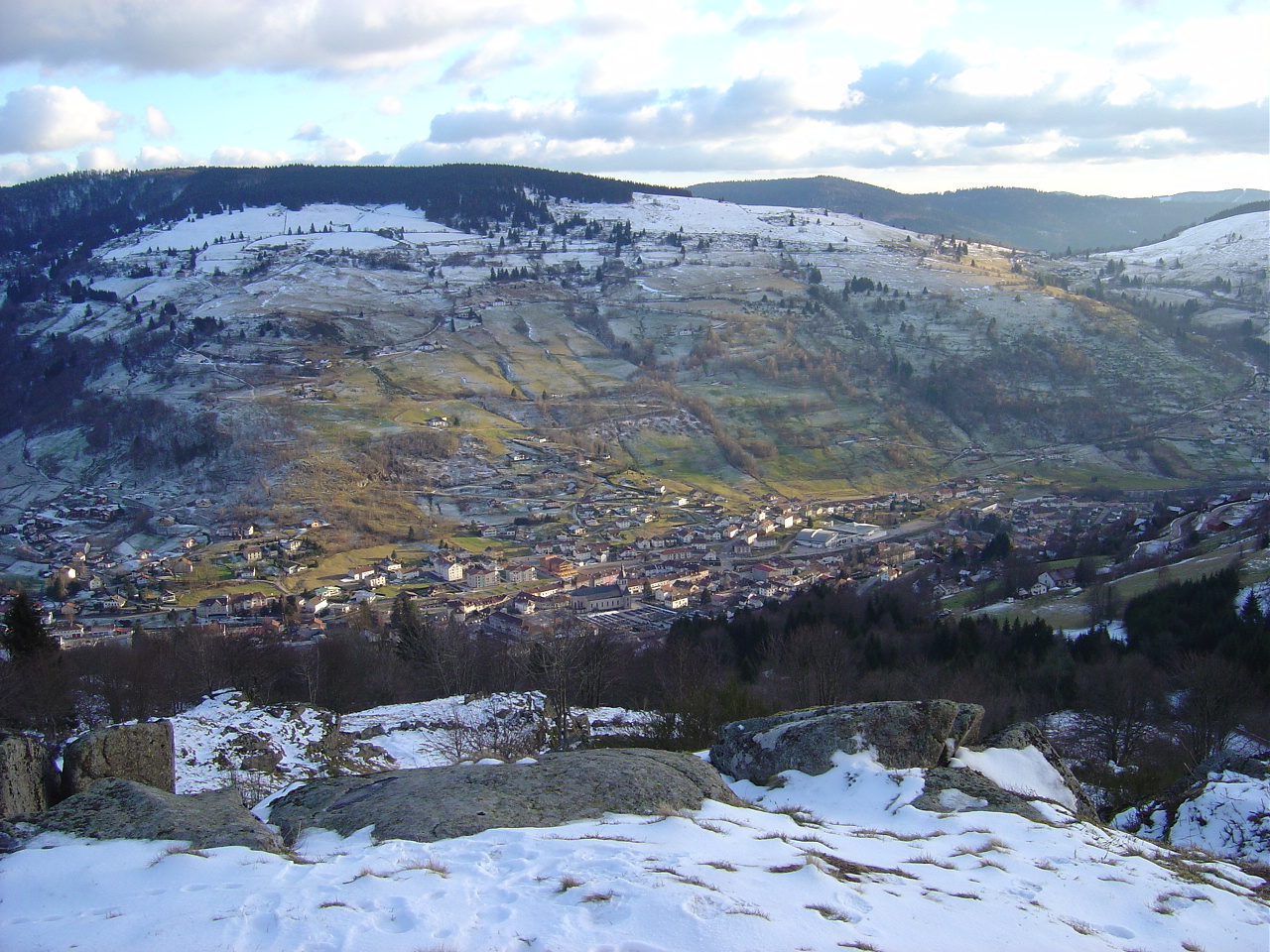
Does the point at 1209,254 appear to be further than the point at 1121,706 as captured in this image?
Yes

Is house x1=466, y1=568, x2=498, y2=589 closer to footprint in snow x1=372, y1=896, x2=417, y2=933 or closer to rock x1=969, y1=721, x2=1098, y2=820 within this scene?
rock x1=969, y1=721, x2=1098, y2=820

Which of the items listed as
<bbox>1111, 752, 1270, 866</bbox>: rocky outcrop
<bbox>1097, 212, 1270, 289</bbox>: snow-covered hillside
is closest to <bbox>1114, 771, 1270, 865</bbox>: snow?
<bbox>1111, 752, 1270, 866</bbox>: rocky outcrop

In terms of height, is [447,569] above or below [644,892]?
below

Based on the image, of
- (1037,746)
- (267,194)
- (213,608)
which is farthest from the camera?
(267,194)

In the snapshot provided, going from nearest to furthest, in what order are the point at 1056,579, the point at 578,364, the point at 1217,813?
the point at 1217,813 → the point at 1056,579 → the point at 578,364

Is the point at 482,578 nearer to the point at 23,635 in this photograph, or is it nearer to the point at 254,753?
the point at 23,635

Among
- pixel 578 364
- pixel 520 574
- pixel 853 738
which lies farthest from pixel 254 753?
pixel 578 364

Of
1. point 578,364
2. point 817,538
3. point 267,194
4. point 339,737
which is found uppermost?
point 267,194
